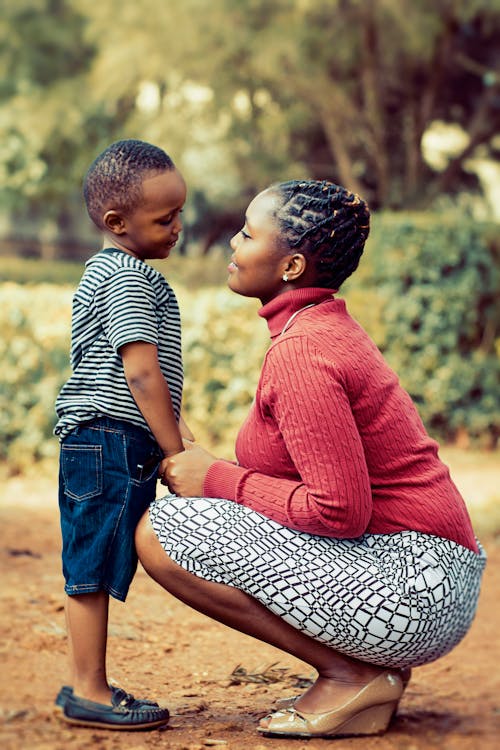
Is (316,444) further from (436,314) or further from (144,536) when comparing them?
(436,314)

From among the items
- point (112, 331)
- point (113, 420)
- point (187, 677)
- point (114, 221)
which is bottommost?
point (187, 677)

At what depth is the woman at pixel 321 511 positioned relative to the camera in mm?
2619

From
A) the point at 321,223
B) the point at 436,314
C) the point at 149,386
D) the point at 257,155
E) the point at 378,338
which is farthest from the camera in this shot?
the point at 257,155

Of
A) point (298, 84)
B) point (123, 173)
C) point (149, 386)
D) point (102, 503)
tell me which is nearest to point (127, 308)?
point (149, 386)

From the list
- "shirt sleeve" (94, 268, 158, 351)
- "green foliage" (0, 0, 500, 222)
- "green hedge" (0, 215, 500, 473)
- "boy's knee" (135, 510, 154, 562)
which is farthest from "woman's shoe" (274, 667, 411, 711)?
"green foliage" (0, 0, 500, 222)

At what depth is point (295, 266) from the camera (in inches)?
111

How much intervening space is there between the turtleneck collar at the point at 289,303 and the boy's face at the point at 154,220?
1.15 feet

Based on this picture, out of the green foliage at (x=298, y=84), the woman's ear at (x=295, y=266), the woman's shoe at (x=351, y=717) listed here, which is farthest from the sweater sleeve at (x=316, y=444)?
the green foliage at (x=298, y=84)

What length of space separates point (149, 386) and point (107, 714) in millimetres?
908

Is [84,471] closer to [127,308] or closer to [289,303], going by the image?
[127,308]

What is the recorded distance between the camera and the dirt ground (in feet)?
8.97

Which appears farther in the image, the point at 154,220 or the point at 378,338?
the point at 378,338

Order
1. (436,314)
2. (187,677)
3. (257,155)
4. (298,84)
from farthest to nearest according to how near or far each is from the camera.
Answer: (257,155) < (298,84) < (436,314) < (187,677)

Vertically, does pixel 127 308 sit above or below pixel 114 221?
below
